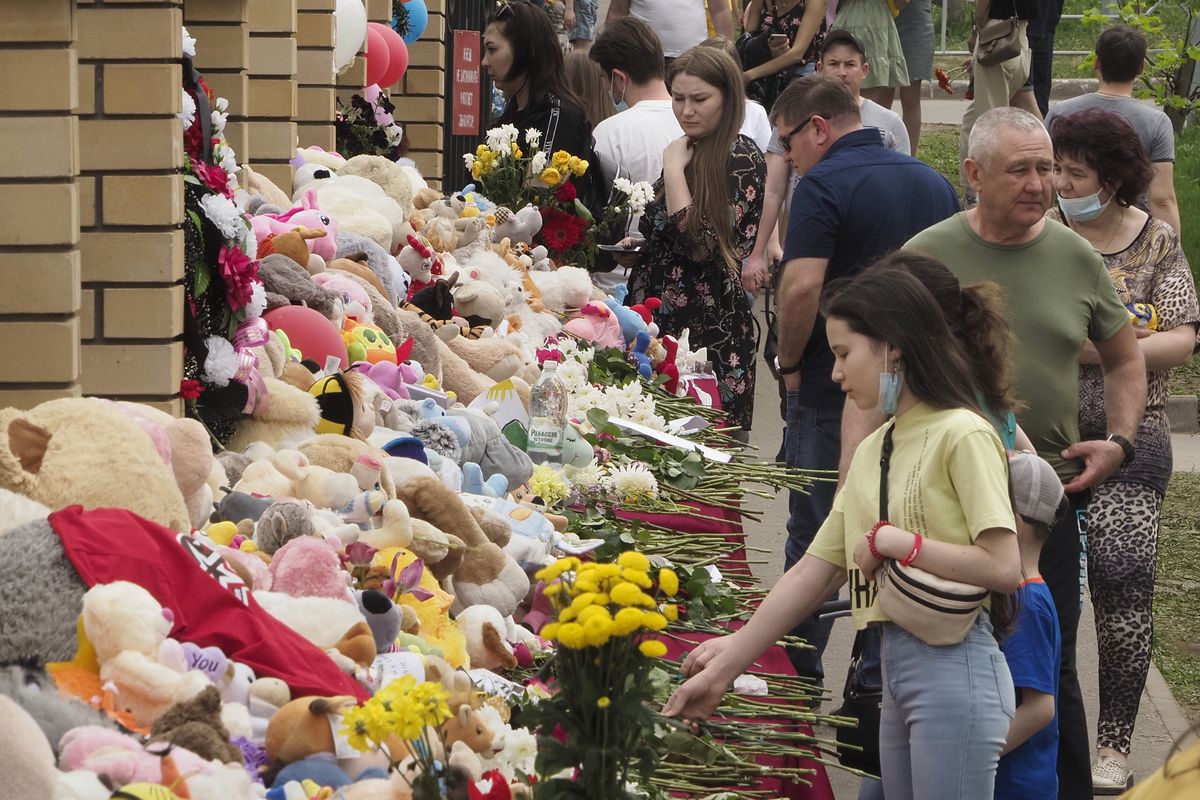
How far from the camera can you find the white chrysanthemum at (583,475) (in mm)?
4043

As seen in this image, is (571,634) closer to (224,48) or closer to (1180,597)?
(224,48)

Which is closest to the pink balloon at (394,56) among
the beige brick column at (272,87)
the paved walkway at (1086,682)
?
the beige brick column at (272,87)

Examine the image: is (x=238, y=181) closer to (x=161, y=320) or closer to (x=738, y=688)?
(x=161, y=320)

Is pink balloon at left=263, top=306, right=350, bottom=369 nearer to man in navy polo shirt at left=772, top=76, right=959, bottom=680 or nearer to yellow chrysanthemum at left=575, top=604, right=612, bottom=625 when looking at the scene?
man in navy polo shirt at left=772, top=76, right=959, bottom=680

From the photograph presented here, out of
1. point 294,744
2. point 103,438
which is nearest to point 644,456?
point 103,438

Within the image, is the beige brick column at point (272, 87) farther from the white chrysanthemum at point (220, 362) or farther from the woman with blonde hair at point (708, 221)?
the white chrysanthemum at point (220, 362)

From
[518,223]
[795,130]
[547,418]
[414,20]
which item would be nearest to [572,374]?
[547,418]

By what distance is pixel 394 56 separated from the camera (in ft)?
23.5

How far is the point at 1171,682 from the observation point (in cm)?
549

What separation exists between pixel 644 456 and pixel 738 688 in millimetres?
1477

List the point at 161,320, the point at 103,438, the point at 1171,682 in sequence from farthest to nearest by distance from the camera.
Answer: the point at 1171,682, the point at 161,320, the point at 103,438

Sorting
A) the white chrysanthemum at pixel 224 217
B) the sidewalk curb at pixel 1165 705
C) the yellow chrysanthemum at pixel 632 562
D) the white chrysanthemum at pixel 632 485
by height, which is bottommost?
the sidewalk curb at pixel 1165 705

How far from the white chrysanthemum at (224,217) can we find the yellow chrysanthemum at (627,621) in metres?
2.08

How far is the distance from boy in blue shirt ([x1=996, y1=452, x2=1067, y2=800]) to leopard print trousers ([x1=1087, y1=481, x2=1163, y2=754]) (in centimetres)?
126
